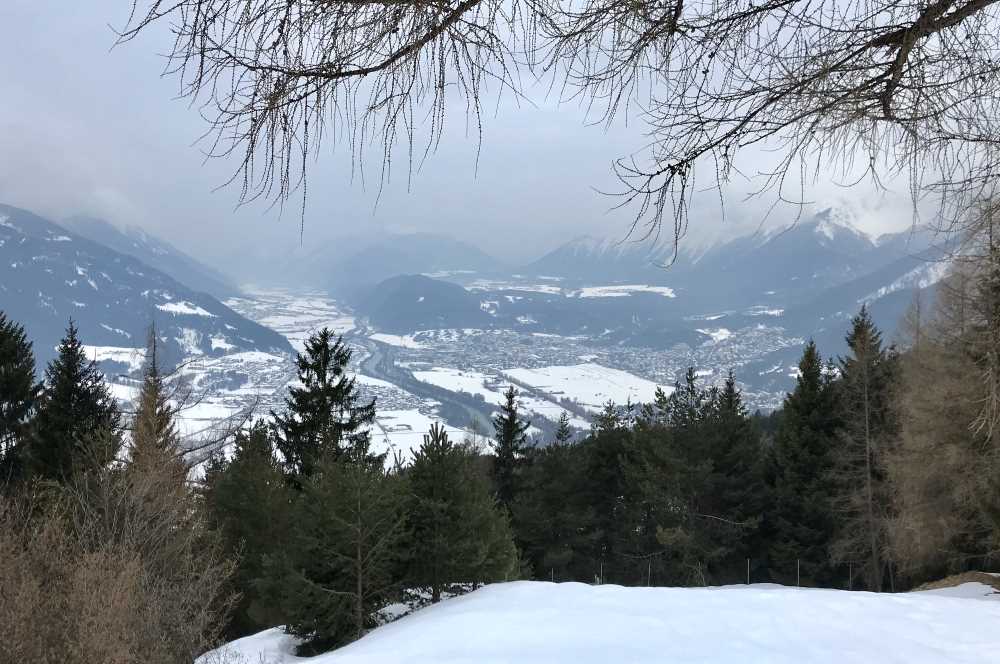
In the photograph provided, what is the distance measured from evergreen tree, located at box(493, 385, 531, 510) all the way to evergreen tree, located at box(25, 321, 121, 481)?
13111 millimetres

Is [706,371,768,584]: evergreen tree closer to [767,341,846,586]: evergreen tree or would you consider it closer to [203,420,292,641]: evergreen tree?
[767,341,846,586]: evergreen tree

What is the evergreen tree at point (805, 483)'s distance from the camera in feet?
64.8

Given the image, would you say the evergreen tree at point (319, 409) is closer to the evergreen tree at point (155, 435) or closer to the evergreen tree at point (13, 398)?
the evergreen tree at point (155, 435)

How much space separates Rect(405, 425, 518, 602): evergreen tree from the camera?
11.1m

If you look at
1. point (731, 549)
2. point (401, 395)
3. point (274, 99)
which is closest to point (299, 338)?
point (401, 395)

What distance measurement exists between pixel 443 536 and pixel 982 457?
10.3 m

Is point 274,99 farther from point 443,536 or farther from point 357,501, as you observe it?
point 443,536

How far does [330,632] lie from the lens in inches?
410

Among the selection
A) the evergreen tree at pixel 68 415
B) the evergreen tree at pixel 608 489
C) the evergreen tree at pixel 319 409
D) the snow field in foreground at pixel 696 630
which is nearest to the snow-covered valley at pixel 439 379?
the evergreen tree at pixel 608 489

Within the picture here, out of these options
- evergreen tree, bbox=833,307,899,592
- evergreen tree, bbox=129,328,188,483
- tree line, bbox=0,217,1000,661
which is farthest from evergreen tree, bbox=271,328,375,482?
evergreen tree, bbox=833,307,899,592

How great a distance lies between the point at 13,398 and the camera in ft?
51.4

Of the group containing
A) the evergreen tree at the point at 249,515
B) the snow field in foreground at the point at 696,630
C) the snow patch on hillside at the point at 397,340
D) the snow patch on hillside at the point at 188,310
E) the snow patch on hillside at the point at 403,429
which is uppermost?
the snow patch on hillside at the point at 188,310

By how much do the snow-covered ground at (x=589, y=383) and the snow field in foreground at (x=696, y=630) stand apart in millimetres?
79649

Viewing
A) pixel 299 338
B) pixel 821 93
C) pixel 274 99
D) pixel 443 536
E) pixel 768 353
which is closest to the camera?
pixel 274 99
